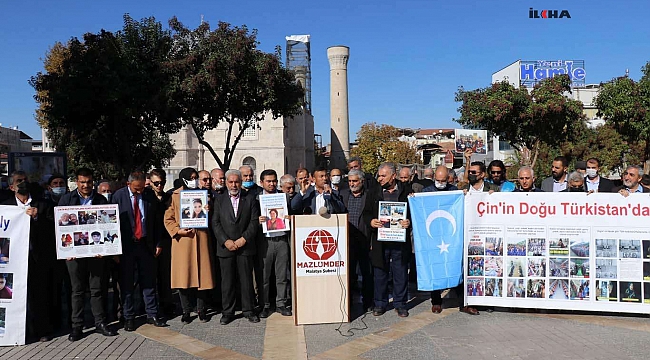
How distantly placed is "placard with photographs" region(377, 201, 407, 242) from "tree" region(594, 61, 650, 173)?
17.7 m

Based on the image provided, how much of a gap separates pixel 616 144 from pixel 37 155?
42.9 meters

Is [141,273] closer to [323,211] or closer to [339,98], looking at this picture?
[323,211]

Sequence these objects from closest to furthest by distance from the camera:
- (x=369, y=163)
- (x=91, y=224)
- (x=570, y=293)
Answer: (x=91, y=224) → (x=570, y=293) → (x=369, y=163)

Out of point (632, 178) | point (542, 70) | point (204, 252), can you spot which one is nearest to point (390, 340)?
point (204, 252)

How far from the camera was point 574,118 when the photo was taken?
18047 millimetres

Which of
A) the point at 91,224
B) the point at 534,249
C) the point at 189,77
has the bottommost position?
the point at 534,249

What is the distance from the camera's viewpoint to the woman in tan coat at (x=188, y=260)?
689 cm

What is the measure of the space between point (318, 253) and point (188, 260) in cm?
180

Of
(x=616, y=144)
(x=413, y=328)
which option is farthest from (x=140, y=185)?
(x=616, y=144)

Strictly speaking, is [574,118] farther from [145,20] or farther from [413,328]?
[145,20]

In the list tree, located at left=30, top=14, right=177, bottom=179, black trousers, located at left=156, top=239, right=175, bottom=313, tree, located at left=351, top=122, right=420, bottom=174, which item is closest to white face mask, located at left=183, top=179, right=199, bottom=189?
black trousers, located at left=156, top=239, right=175, bottom=313

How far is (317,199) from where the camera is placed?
24.2ft

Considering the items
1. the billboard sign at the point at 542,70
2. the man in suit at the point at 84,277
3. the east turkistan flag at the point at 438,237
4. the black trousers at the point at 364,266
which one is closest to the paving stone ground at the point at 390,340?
the man in suit at the point at 84,277

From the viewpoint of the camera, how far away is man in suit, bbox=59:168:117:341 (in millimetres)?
6348
